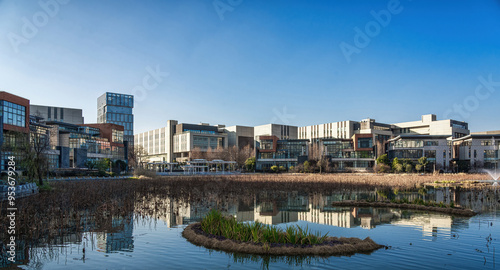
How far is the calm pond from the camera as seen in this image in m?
10.8

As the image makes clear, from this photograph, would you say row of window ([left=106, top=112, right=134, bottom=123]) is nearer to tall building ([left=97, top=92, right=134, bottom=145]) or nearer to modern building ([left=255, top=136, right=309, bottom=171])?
tall building ([left=97, top=92, right=134, bottom=145])

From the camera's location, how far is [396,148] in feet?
267

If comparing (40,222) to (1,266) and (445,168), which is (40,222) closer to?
(1,266)

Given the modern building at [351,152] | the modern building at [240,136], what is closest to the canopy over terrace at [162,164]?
the modern building at [240,136]

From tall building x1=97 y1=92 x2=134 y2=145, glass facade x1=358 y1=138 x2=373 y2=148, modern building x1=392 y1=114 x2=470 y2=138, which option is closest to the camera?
glass facade x1=358 y1=138 x2=373 y2=148

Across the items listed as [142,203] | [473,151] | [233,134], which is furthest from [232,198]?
[233,134]

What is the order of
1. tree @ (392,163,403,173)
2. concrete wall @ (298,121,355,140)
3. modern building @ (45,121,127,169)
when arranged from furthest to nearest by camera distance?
concrete wall @ (298,121,355,140), modern building @ (45,121,127,169), tree @ (392,163,403,173)

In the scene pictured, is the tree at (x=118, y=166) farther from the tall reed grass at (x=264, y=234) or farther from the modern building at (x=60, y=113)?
the modern building at (x=60, y=113)

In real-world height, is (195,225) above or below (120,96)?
below

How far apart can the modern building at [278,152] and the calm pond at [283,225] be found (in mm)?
71179

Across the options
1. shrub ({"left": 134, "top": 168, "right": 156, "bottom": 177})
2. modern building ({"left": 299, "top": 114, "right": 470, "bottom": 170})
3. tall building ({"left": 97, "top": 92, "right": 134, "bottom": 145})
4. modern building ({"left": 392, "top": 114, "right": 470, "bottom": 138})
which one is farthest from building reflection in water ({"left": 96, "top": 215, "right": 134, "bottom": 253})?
tall building ({"left": 97, "top": 92, "right": 134, "bottom": 145})

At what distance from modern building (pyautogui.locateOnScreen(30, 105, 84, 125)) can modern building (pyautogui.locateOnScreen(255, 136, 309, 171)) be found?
97865 millimetres

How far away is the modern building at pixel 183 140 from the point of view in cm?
12000

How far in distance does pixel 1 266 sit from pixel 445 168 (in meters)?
78.3
